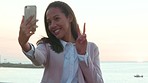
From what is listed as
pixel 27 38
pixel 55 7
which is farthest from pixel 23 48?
pixel 55 7

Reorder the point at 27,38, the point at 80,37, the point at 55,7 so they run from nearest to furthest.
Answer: the point at 27,38
the point at 80,37
the point at 55,7

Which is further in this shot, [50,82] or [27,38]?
[50,82]

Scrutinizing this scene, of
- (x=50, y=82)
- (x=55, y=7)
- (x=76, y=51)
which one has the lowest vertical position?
(x=50, y=82)

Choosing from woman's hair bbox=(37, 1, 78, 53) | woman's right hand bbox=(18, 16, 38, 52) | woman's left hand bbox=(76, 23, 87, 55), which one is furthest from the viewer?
woman's hair bbox=(37, 1, 78, 53)

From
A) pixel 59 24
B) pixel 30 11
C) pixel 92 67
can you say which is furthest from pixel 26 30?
pixel 92 67

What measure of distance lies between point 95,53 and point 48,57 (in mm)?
425

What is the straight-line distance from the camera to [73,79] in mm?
3465

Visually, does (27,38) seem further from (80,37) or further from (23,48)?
(80,37)

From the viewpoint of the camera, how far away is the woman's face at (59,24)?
136 inches

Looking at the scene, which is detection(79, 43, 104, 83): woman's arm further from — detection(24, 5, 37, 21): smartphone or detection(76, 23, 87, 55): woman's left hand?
detection(24, 5, 37, 21): smartphone

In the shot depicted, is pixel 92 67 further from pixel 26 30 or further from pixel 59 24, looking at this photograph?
pixel 26 30

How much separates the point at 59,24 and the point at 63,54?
0.80 feet

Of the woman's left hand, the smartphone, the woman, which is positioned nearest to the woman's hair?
the woman

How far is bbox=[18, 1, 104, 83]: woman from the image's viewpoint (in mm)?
3426
